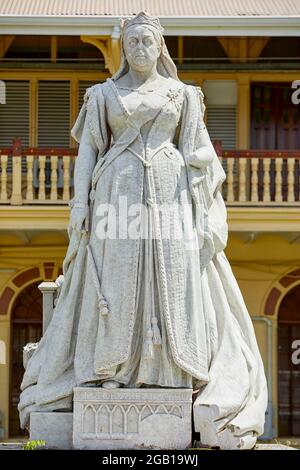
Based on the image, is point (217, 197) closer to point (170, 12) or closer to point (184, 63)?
point (170, 12)

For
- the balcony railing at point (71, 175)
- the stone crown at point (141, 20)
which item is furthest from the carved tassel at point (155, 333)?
the balcony railing at point (71, 175)

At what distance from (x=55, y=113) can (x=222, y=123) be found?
2.67 m

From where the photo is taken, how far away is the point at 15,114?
2377 cm

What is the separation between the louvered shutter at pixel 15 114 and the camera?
23656 millimetres

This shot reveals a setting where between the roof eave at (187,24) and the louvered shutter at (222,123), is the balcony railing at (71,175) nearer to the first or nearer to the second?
the roof eave at (187,24)

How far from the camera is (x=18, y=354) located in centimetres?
2269

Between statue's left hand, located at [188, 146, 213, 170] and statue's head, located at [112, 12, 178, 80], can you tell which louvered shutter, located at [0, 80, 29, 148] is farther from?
statue's left hand, located at [188, 146, 213, 170]

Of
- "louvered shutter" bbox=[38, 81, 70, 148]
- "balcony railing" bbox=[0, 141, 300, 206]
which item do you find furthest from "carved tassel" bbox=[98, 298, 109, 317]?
"louvered shutter" bbox=[38, 81, 70, 148]

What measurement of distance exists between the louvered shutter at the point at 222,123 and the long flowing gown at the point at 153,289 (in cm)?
1366

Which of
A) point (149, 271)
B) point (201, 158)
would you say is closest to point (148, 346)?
point (149, 271)

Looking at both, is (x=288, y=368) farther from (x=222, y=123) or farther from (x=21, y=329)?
(x=21, y=329)

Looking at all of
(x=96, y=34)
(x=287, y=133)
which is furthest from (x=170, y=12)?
(x=287, y=133)

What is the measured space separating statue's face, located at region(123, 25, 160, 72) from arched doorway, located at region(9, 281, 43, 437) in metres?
13.3

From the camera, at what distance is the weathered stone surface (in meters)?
9.36
